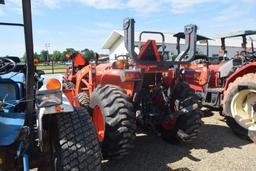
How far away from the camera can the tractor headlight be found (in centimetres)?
221

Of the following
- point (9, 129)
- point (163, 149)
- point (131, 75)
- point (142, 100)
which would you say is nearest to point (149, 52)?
point (131, 75)

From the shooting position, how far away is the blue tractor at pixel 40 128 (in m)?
2.16

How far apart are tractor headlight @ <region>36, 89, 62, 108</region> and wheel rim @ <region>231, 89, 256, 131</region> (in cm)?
372

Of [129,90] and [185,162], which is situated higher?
[129,90]

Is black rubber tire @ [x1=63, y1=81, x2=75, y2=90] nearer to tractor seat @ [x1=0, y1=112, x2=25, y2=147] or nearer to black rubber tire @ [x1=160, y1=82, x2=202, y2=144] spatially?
black rubber tire @ [x1=160, y1=82, x2=202, y2=144]

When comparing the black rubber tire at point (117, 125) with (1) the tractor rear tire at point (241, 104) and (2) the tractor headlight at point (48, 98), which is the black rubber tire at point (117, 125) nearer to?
(2) the tractor headlight at point (48, 98)

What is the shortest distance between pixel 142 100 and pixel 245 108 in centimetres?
210

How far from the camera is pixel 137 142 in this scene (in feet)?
15.4

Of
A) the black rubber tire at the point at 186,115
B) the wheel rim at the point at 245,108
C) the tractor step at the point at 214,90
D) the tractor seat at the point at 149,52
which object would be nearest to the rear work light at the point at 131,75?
the tractor seat at the point at 149,52

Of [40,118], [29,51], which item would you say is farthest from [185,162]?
[29,51]

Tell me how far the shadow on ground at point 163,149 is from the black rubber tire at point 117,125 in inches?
9.2

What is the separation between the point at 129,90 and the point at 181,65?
93 cm

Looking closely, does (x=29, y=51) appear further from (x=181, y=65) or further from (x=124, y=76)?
(x=181, y=65)

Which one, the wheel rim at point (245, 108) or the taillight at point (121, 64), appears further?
the wheel rim at point (245, 108)
